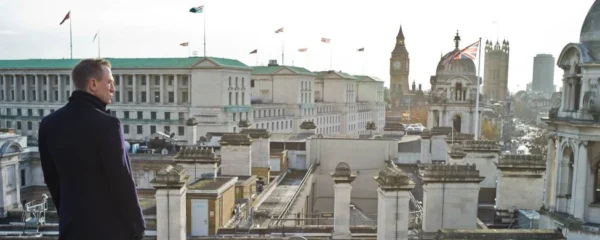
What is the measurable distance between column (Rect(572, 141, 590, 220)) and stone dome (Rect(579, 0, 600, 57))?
3.06 metres

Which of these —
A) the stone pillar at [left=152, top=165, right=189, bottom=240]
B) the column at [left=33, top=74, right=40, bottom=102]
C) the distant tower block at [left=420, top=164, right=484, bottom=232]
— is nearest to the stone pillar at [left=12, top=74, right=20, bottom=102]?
the column at [left=33, top=74, right=40, bottom=102]

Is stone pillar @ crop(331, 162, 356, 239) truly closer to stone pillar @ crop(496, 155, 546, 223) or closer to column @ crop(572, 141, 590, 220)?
column @ crop(572, 141, 590, 220)

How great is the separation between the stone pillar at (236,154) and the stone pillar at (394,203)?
37.3 feet

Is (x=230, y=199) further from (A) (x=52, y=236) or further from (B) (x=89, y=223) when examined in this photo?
(B) (x=89, y=223)

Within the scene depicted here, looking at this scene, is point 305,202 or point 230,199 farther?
point 305,202

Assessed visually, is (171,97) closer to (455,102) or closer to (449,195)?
(455,102)

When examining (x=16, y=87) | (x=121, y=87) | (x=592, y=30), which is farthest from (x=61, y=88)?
(x=592, y=30)

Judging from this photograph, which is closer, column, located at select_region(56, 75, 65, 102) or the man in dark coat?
the man in dark coat

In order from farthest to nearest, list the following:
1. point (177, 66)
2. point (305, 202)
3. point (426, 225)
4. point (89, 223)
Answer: point (177, 66), point (305, 202), point (426, 225), point (89, 223)

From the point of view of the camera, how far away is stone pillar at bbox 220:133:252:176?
24.2m

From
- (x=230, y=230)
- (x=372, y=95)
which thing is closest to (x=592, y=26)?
(x=230, y=230)

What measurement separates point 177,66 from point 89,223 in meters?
74.8

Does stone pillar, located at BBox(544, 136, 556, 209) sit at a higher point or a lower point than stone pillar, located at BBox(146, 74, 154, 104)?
lower

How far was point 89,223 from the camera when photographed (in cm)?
465
